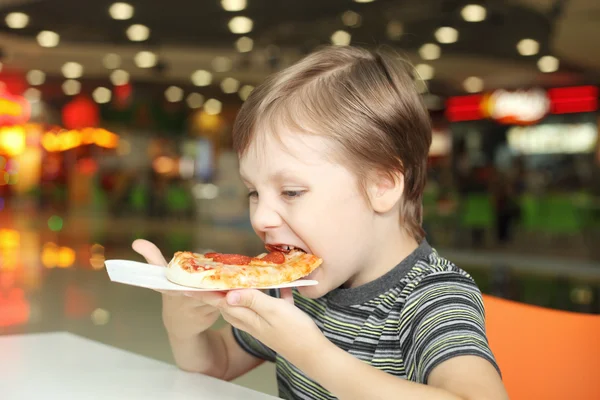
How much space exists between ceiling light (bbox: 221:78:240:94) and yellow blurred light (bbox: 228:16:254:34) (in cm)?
462

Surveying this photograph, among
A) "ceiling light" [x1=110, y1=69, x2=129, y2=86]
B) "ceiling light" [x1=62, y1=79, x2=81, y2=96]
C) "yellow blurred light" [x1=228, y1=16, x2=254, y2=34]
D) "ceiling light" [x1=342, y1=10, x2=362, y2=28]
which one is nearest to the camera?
"ceiling light" [x1=342, y1=10, x2=362, y2=28]

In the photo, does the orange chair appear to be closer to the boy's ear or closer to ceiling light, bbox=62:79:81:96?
the boy's ear

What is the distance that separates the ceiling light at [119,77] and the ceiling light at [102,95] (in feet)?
3.14

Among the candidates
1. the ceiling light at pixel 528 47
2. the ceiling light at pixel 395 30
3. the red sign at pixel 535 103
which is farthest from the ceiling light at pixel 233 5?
the red sign at pixel 535 103

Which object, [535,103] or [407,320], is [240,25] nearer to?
[535,103]

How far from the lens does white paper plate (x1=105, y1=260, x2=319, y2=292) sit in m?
0.87

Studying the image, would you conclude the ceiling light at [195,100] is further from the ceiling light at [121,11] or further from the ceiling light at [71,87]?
the ceiling light at [121,11]

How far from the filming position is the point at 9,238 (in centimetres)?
1087

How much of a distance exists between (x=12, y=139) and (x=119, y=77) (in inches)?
247

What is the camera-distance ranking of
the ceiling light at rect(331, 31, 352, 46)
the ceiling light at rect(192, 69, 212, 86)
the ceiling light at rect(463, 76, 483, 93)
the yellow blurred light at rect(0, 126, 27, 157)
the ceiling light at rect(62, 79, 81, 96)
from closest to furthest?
the ceiling light at rect(331, 31, 352, 46) < the ceiling light at rect(463, 76, 483, 93) < the ceiling light at rect(192, 69, 212, 86) < the ceiling light at rect(62, 79, 81, 96) < the yellow blurred light at rect(0, 126, 27, 157)

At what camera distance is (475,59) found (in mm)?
12078

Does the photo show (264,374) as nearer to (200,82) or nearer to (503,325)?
(503,325)

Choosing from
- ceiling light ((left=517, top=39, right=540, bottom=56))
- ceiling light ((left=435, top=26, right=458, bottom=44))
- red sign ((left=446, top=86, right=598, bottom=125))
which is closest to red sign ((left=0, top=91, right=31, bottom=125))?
ceiling light ((left=435, top=26, right=458, bottom=44))

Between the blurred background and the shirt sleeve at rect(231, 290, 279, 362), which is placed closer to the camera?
the shirt sleeve at rect(231, 290, 279, 362)
